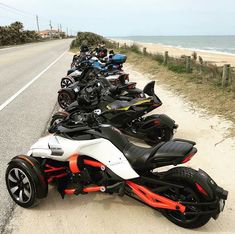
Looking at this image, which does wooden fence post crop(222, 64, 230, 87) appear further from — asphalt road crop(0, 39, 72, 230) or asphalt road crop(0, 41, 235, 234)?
asphalt road crop(0, 39, 72, 230)

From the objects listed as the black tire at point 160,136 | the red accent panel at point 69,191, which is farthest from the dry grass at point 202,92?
the red accent panel at point 69,191

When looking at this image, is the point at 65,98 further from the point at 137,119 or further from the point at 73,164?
the point at 73,164

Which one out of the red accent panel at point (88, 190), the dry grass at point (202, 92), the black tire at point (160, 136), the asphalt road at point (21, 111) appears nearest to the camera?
the red accent panel at point (88, 190)

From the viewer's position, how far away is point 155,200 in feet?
11.5

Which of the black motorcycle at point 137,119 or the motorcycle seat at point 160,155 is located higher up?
the motorcycle seat at point 160,155

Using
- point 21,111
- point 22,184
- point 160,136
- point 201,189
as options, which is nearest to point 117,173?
point 201,189

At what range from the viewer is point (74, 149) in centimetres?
379

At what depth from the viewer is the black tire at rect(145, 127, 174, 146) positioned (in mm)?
5934

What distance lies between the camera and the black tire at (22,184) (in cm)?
384

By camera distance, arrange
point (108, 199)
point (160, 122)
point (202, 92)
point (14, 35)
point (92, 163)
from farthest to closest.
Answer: point (14, 35)
point (202, 92)
point (160, 122)
point (108, 199)
point (92, 163)

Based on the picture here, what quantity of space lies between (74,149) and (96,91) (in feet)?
9.74

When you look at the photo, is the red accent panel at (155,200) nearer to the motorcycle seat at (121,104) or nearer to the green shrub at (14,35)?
the motorcycle seat at (121,104)

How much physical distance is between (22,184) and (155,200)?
1644mm

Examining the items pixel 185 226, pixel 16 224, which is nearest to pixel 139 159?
pixel 185 226
